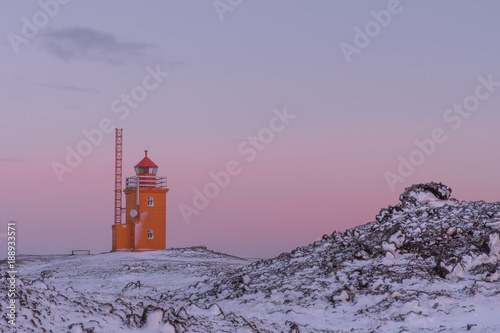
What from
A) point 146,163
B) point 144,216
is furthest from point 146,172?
point 144,216

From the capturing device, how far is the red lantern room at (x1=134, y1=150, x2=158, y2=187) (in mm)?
54500

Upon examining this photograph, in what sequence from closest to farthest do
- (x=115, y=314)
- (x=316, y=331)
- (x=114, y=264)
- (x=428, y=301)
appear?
(x=115, y=314) < (x=316, y=331) < (x=428, y=301) < (x=114, y=264)

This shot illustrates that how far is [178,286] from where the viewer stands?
82.0 ft

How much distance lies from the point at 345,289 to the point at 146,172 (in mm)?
38216

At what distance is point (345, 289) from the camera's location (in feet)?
60.4

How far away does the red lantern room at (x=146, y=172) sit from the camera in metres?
54.5

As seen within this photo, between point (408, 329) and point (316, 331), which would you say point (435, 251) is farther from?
point (316, 331)

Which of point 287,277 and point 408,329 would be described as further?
point 287,277

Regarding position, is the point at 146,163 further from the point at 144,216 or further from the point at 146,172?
the point at 144,216

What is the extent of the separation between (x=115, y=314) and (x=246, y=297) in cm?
679

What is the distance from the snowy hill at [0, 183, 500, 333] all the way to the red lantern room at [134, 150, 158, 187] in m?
26.3

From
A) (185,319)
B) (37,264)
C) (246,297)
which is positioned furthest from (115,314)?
(37,264)

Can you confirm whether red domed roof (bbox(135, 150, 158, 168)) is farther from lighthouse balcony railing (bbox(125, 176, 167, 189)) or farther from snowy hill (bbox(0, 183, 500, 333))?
snowy hill (bbox(0, 183, 500, 333))

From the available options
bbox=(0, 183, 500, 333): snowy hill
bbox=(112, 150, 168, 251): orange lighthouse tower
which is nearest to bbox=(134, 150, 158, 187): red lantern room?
bbox=(112, 150, 168, 251): orange lighthouse tower
